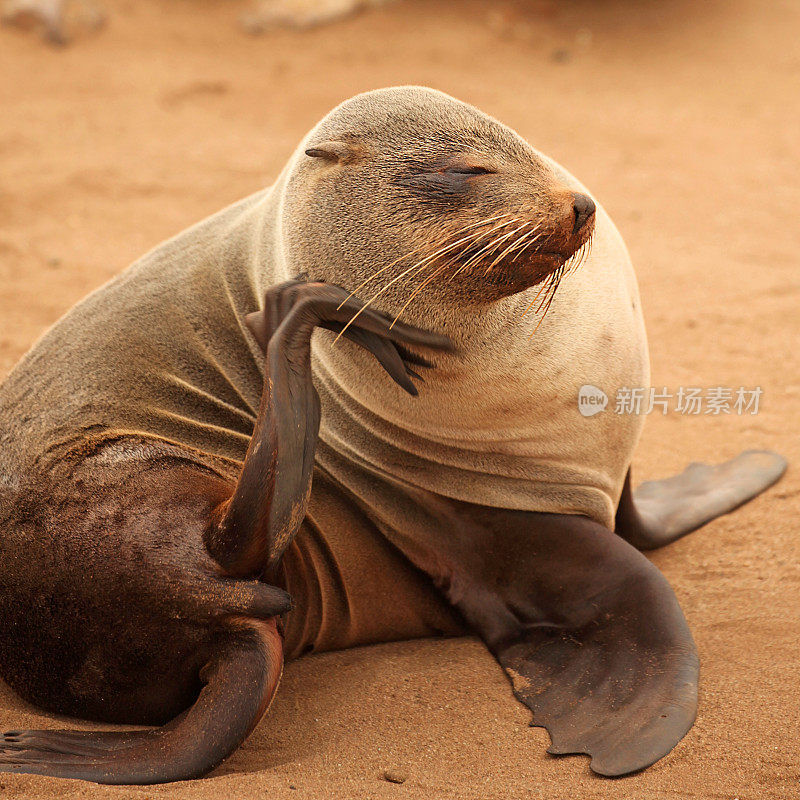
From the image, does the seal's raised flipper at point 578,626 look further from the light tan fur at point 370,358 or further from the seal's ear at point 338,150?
the seal's ear at point 338,150

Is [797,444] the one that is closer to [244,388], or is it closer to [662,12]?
[244,388]

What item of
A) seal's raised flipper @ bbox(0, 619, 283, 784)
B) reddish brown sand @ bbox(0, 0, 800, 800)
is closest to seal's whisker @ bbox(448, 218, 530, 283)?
seal's raised flipper @ bbox(0, 619, 283, 784)

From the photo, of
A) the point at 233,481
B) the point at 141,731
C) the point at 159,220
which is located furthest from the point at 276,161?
the point at 141,731

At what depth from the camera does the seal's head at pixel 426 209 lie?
263cm

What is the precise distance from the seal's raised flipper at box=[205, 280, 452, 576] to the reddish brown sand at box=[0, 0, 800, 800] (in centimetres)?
52

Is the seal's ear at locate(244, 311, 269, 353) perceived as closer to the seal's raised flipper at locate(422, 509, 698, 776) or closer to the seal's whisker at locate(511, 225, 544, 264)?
the seal's whisker at locate(511, 225, 544, 264)

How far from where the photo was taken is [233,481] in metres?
3.04

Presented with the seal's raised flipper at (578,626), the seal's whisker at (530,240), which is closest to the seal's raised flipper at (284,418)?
the seal's whisker at (530,240)

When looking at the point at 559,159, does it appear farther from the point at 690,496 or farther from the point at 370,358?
the point at 370,358

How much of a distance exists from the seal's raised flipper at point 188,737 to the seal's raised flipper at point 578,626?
2.25 ft

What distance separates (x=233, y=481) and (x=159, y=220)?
14.4 feet

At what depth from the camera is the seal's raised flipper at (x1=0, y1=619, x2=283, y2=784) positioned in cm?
251

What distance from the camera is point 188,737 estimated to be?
102 inches

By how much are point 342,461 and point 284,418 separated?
67 centimetres
